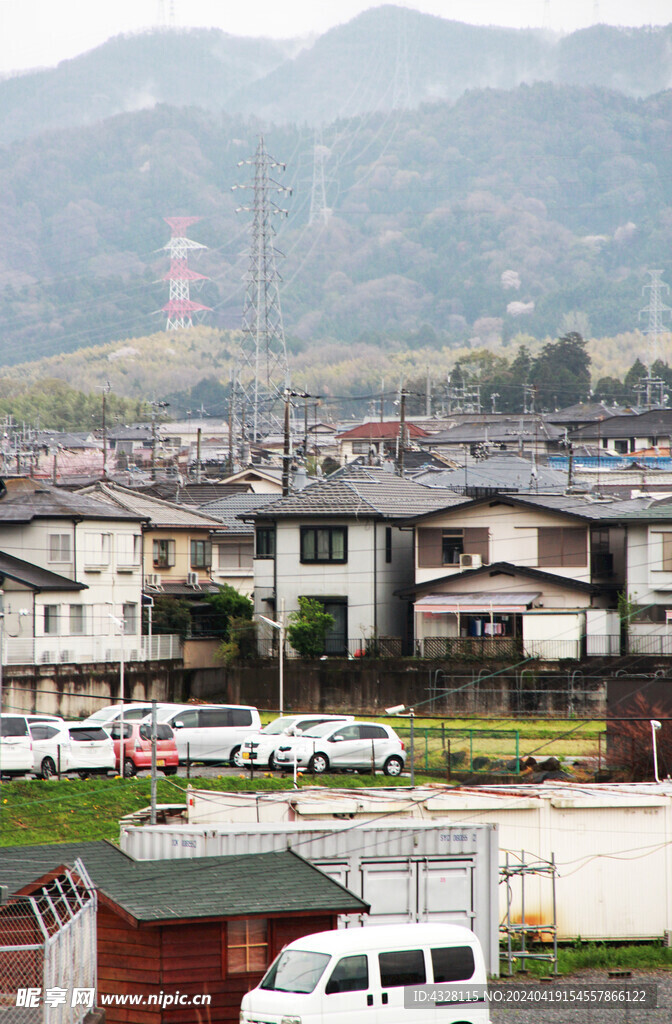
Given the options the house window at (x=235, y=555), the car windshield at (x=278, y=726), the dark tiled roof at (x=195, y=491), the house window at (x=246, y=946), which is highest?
the dark tiled roof at (x=195, y=491)

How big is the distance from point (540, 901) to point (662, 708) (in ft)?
37.1

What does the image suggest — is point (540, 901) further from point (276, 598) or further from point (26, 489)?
point (26, 489)

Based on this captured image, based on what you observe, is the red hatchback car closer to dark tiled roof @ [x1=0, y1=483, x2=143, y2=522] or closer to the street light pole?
the street light pole

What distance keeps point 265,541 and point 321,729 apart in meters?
16.7

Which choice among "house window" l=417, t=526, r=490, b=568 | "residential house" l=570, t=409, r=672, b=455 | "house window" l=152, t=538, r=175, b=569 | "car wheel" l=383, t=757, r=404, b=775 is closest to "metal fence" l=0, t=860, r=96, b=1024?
"car wheel" l=383, t=757, r=404, b=775

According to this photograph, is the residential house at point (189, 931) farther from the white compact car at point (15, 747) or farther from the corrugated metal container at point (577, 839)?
the white compact car at point (15, 747)

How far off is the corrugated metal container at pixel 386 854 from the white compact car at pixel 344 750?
10510mm

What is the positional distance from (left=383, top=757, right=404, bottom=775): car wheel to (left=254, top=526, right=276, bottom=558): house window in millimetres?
16762

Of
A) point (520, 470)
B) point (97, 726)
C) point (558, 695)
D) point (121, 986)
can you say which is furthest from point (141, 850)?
point (520, 470)

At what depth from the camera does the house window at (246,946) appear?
47.5ft

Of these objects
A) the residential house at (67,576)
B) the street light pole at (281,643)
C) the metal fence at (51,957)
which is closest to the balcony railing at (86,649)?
the residential house at (67,576)

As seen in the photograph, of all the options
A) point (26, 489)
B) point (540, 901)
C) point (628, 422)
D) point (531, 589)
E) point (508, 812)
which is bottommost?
point (540, 901)

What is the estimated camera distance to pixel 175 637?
143ft

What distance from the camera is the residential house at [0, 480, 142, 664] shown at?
127 feet
